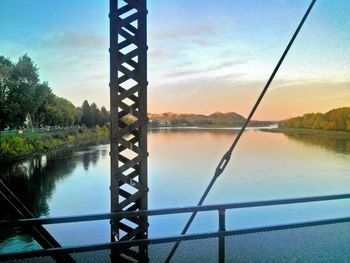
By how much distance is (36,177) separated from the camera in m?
33.9

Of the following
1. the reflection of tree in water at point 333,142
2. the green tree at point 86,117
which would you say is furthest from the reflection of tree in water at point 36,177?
the green tree at point 86,117

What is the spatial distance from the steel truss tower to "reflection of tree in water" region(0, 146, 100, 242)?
→ 50.9 ft

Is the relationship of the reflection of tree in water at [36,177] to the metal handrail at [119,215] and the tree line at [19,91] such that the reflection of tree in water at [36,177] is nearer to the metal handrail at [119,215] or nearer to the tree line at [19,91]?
the tree line at [19,91]

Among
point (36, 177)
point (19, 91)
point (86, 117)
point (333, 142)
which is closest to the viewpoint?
point (36, 177)

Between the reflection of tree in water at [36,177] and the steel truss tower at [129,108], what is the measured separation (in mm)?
15513

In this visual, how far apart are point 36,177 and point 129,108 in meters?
33.1

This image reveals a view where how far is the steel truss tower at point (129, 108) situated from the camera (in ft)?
11.0

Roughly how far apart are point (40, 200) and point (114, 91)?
24.1m

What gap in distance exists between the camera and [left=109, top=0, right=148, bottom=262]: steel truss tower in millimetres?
3361

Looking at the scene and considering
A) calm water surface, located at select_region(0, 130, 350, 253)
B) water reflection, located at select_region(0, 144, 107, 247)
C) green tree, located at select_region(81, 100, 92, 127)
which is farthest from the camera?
green tree, located at select_region(81, 100, 92, 127)

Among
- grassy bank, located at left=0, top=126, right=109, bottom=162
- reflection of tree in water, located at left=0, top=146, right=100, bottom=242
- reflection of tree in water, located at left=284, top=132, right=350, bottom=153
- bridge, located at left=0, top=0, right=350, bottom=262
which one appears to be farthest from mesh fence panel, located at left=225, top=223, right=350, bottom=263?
reflection of tree in water, located at left=284, top=132, right=350, bottom=153

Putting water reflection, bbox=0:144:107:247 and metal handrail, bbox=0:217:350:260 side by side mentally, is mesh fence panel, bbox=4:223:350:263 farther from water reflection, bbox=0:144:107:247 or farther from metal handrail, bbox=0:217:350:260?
water reflection, bbox=0:144:107:247

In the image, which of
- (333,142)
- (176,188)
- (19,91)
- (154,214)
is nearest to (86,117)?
(19,91)

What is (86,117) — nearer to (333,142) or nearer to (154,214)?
(333,142)
